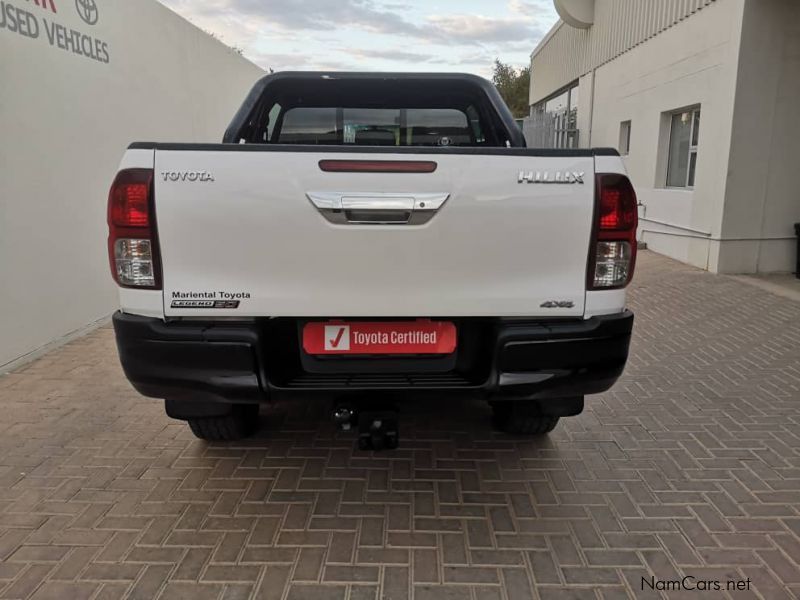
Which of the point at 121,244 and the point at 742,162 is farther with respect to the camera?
the point at 742,162

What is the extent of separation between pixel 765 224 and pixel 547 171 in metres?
7.79

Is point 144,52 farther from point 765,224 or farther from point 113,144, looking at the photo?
point 765,224

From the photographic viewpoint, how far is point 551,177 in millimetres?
2309

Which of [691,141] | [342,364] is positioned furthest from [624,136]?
[342,364]

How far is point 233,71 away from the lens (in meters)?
10.8

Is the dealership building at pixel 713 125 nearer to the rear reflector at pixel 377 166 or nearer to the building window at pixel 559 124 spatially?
the building window at pixel 559 124

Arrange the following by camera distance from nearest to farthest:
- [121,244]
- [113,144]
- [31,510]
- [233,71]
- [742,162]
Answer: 1. [121,244]
2. [31,510]
3. [113,144]
4. [742,162]
5. [233,71]

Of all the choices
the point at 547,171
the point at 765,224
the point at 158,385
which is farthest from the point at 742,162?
the point at 158,385

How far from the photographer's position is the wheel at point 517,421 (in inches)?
127

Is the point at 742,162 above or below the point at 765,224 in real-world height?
above

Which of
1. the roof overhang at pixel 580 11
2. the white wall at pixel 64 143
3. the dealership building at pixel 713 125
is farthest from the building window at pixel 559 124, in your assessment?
the white wall at pixel 64 143

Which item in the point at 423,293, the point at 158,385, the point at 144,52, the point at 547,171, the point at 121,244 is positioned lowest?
the point at 158,385

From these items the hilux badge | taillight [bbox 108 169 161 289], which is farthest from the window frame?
taillight [bbox 108 169 161 289]
